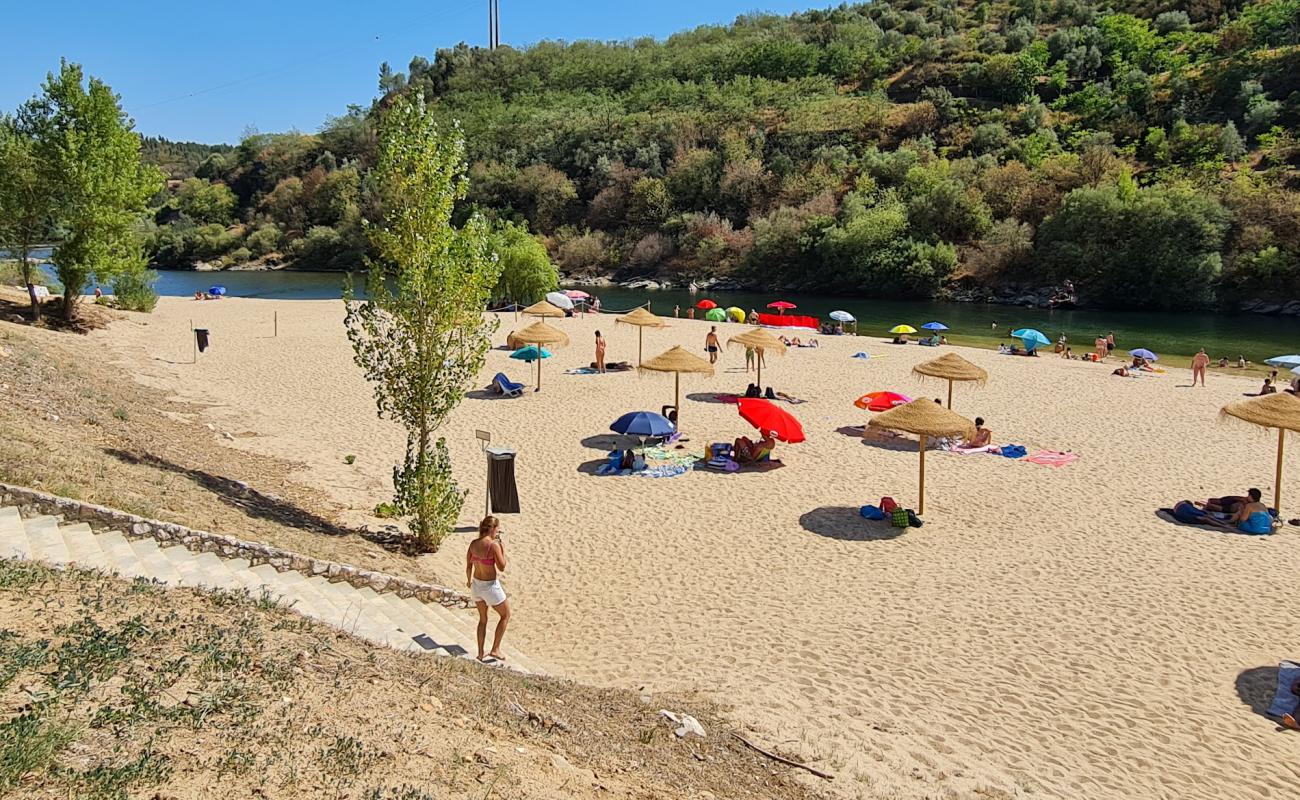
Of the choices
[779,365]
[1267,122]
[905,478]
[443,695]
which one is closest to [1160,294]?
[1267,122]

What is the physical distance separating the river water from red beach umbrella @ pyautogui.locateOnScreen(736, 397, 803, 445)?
25.5m

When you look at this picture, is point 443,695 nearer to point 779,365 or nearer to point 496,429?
point 496,429

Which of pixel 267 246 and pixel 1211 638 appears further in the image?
pixel 267 246

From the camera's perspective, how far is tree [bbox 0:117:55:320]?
23.8m

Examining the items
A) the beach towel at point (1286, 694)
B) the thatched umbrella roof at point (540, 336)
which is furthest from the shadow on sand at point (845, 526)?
the thatched umbrella roof at point (540, 336)

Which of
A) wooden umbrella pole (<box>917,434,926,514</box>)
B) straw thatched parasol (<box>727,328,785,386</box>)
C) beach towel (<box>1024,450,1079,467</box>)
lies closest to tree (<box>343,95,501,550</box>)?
wooden umbrella pole (<box>917,434,926,514</box>)

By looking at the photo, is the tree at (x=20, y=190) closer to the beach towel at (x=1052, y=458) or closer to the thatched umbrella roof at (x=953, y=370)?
the thatched umbrella roof at (x=953, y=370)

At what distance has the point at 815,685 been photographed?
7.85 m

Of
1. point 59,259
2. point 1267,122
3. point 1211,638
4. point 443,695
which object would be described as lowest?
point 1211,638

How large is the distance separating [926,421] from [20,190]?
26.3m

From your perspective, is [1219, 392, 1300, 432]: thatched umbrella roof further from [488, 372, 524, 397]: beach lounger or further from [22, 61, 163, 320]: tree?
[22, 61, 163, 320]: tree

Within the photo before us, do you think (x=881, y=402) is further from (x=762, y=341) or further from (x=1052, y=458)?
(x=762, y=341)

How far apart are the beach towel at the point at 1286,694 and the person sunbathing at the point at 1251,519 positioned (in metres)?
4.75

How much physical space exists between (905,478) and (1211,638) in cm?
632
